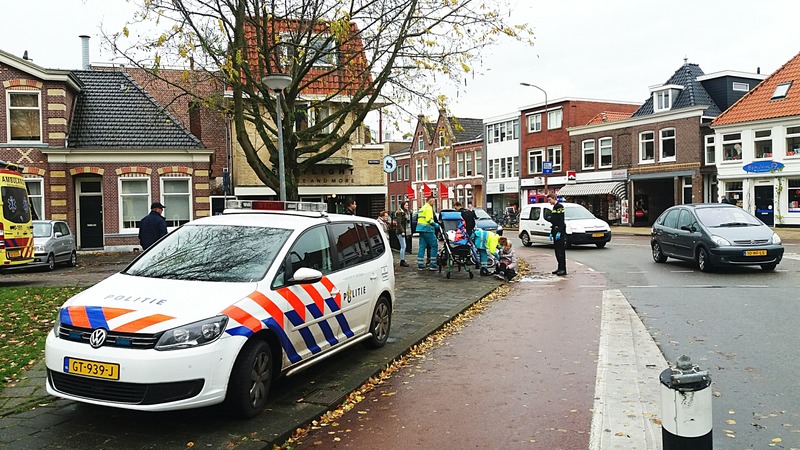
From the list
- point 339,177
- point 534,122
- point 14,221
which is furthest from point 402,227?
point 534,122

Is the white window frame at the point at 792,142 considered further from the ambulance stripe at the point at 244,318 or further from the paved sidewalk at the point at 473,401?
the ambulance stripe at the point at 244,318

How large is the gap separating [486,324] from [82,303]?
589 cm

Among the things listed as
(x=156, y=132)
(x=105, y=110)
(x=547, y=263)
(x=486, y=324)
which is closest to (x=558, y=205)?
(x=547, y=263)

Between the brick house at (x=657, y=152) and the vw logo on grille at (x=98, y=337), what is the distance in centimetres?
3854

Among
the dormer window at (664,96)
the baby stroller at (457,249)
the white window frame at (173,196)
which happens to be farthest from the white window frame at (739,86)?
the white window frame at (173,196)

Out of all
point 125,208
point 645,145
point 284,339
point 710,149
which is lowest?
point 284,339

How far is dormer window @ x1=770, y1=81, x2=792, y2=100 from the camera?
33844mm

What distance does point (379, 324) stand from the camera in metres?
7.80

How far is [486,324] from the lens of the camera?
31.4ft

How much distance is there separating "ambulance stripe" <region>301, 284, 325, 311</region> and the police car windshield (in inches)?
18.0

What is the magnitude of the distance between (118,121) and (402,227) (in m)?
13.5

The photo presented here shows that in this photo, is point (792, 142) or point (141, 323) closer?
point (141, 323)

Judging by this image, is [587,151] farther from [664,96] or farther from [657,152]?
[664,96]

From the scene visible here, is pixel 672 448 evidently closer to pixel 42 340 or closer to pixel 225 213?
pixel 225 213
